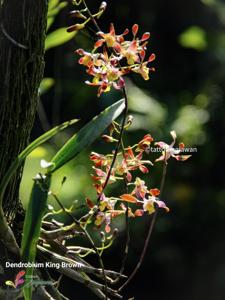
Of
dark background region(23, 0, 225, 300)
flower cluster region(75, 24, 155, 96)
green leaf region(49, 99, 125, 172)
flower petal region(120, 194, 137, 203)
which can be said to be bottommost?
dark background region(23, 0, 225, 300)

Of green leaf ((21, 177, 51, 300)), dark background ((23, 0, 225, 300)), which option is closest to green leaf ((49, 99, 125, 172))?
green leaf ((21, 177, 51, 300))

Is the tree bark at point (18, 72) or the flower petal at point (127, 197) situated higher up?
the tree bark at point (18, 72)

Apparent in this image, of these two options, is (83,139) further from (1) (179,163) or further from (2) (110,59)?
(1) (179,163)

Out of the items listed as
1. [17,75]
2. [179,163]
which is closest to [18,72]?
[17,75]

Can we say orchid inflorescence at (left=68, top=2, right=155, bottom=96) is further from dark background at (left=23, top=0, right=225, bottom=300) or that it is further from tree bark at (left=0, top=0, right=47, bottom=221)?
dark background at (left=23, top=0, right=225, bottom=300)

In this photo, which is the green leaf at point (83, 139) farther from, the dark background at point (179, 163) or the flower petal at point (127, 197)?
the dark background at point (179, 163)

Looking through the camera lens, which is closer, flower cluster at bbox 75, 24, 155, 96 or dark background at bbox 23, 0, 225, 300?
flower cluster at bbox 75, 24, 155, 96

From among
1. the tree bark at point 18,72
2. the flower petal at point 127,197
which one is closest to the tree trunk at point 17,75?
the tree bark at point 18,72
